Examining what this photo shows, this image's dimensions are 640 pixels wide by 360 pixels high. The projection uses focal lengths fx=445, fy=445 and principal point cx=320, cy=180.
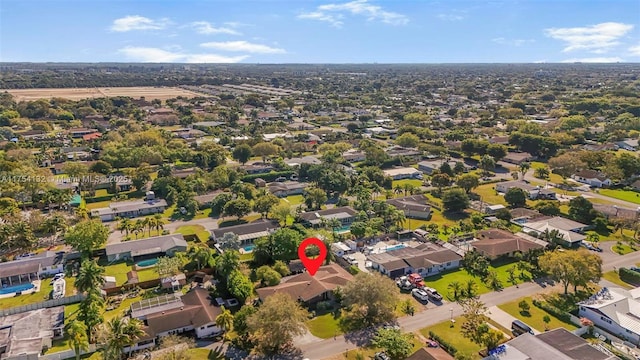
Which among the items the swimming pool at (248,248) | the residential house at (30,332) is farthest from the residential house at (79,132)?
the residential house at (30,332)

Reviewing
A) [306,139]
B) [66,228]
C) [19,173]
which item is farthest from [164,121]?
[66,228]

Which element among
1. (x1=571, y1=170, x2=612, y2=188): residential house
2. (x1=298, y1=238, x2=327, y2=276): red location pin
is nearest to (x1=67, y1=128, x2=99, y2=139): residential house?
(x1=298, y1=238, x2=327, y2=276): red location pin

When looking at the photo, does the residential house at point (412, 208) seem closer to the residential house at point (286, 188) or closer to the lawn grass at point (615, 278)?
the residential house at point (286, 188)

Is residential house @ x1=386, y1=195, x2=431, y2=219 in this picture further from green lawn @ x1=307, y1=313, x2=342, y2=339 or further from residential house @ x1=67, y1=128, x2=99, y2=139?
residential house @ x1=67, y1=128, x2=99, y2=139

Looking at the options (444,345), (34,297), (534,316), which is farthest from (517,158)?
(34,297)

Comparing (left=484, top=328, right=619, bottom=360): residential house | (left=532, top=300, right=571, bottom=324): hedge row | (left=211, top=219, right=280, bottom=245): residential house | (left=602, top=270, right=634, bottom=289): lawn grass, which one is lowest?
(left=602, top=270, right=634, bottom=289): lawn grass

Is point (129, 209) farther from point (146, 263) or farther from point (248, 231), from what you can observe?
point (248, 231)
